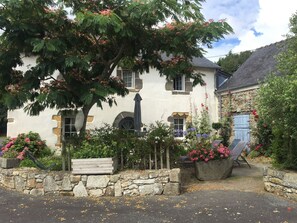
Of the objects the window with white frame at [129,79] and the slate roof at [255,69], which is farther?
the window with white frame at [129,79]

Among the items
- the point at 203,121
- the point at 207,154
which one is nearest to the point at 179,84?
the point at 203,121

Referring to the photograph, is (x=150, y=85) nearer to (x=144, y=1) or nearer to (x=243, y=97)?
(x=243, y=97)

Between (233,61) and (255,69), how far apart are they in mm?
21237

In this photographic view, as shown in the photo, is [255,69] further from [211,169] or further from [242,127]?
[211,169]

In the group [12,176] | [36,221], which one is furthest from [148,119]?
[36,221]

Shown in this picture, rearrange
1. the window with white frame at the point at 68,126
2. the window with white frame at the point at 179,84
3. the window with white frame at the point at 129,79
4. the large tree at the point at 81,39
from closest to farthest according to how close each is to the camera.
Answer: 1. the large tree at the point at 81,39
2. the window with white frame at the point at 68,126
3. the window with white frame at the point at 129,79
4. the window with white frame at the point at 179,84

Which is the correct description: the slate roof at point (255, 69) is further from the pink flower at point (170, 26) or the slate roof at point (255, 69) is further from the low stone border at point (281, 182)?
the pink flower at point (170, 26)

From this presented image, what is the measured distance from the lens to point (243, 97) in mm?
14039

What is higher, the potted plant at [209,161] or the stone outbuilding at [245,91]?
the stone outbuilding at [245,91]

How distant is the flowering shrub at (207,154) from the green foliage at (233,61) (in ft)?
89.6

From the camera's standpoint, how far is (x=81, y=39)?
691 centimetres

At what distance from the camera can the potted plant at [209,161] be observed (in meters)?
7.70

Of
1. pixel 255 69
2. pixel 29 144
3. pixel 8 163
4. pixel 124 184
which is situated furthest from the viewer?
pixel 255 69

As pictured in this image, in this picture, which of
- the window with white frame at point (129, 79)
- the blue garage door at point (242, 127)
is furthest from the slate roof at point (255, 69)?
the window with white frame at point (129, 79)
